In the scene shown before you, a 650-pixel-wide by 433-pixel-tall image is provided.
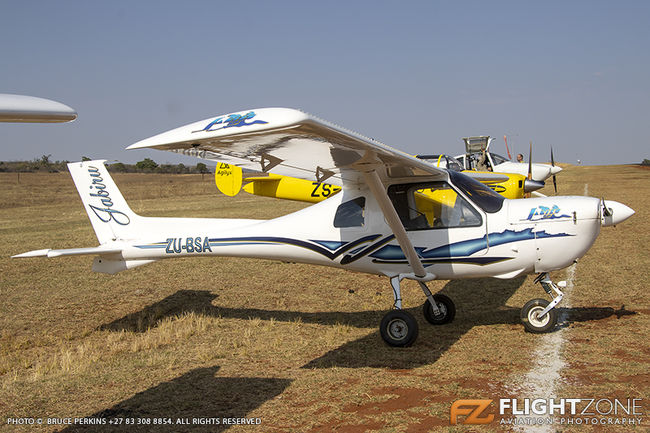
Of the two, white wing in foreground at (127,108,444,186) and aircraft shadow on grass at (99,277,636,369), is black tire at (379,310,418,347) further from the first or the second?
white wing in foreground at (127,108,444,186)

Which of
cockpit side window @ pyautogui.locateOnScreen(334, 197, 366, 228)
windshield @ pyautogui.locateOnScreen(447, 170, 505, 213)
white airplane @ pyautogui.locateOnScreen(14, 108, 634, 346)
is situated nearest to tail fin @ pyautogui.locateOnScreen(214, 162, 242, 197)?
white airplane @ pyautogui.locateOnScreen(14, 108, 634, 346)

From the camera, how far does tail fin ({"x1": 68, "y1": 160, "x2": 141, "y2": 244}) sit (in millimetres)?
8773

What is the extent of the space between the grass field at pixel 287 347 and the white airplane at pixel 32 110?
2.93 meters

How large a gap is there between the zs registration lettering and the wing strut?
2.89m

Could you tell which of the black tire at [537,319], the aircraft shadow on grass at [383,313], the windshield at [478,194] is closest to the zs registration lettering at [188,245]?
the aircraft shadow on grass at [383,313]

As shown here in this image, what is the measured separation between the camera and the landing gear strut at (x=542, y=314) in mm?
7100

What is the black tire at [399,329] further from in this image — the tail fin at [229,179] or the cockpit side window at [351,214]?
the tail fin at [229,179]

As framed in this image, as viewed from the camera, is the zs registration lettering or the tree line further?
the tree line

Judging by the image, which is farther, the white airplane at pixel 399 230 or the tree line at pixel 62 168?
the tree line at pixel 62 168

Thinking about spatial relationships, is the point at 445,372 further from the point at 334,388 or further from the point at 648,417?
the point at 648,417

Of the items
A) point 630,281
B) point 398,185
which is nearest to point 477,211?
point 398,185

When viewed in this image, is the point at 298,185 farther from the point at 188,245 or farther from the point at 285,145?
the point at 285,145

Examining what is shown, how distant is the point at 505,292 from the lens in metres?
9.94

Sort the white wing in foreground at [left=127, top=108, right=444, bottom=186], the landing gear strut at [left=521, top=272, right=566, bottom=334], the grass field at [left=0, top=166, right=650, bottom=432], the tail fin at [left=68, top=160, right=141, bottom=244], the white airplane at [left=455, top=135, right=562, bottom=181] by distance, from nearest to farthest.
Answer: the white wing in foreground at [left=127, top=108, right=444, bottom=186] < the grass field at [left=0, top=166, right=650, bottom=432] < the landing gear strut at [left=521, top=272, right=566, bottom=334] < the tail fin at [left=68, top=160, right=141, bottom=244] < the white airplane at [left=455, top=135, right=562, bottom=181]
